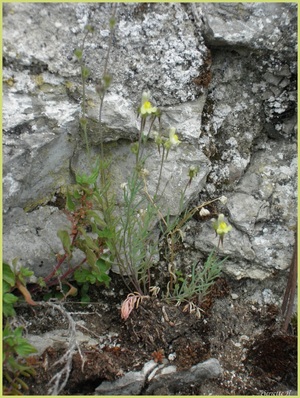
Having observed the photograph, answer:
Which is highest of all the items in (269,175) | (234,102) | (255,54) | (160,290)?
(255,54)

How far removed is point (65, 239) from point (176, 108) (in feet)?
2.75

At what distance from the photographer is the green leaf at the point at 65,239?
8.02ft

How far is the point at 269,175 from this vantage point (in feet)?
9.33

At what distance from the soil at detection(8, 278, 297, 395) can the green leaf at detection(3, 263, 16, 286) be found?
26 centimetres

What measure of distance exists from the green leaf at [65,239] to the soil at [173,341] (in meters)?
0.26

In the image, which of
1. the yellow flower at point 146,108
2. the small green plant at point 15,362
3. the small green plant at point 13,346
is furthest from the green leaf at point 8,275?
the yellow flower at point 146,108

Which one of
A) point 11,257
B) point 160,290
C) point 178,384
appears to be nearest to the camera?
point 178,384

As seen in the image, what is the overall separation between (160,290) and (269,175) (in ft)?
2.66

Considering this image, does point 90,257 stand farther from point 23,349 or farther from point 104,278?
point 23,349

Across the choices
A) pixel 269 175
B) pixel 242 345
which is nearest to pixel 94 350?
pixel 242 345

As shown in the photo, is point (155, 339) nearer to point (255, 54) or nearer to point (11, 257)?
point (11, 257)

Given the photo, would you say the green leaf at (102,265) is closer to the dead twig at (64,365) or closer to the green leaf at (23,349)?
the dead twig at (64,365)

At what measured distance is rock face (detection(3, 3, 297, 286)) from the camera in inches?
98.9

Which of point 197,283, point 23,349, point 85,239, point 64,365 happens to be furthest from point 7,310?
point 197,283
